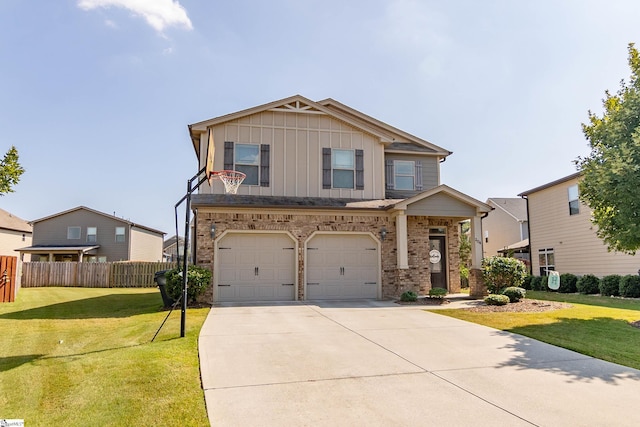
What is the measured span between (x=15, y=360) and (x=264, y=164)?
33.3 ft

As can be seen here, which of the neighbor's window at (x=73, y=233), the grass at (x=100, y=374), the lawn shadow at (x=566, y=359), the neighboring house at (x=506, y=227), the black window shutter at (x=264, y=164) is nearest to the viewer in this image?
the grass at (x=100, y=374)

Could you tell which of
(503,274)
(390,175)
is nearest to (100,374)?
(503,274)

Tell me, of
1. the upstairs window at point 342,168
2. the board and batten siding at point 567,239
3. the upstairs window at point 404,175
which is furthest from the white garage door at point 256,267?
the board and batten siding at point 567,239

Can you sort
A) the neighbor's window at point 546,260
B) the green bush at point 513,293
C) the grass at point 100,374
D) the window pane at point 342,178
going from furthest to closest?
the neighbor's window at point 546,260 → the window pane at point 342,178 → the green bush at point 513,293 → the grass at point 100,374

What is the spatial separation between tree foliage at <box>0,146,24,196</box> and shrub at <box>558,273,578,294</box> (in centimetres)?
2210

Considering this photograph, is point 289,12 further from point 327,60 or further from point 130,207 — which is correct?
point 130,207

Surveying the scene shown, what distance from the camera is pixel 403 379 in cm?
519

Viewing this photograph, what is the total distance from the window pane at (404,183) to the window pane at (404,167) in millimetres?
212

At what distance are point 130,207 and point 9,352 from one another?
31.4m

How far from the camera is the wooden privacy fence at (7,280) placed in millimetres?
14344

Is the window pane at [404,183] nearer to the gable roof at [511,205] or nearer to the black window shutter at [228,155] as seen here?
the black window shutter at [228,155]

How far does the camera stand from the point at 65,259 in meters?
30.7

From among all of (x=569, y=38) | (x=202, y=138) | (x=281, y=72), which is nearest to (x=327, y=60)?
(x=281, y=72)

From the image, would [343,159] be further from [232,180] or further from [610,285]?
[610,285]
